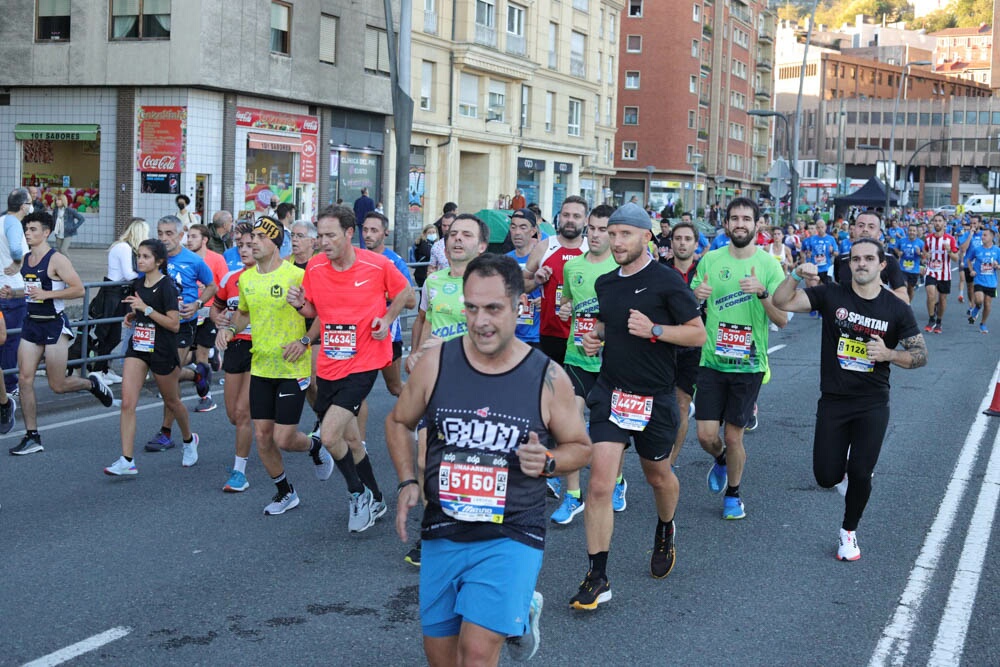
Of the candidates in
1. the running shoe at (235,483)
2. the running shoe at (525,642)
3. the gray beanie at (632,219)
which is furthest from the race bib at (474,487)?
the running shoe at (235,483)

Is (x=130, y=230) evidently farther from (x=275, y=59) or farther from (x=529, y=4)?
(x=529, y=4)

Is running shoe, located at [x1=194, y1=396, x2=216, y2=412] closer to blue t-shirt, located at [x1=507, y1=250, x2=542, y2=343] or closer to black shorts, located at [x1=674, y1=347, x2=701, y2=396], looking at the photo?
blue t-shirt, located at [x1=507, y1=250, x2=542, y2=343]

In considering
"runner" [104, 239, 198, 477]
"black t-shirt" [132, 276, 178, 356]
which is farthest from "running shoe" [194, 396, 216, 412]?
"black t-shirt" [132, 276, 178, 356]

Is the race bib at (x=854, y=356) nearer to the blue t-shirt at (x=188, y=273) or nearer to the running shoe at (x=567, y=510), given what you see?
the running shoe at (x=567, y=510)

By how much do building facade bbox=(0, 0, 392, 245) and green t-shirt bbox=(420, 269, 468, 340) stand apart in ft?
74.8

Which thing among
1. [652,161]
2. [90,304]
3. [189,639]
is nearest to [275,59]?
[90,304]

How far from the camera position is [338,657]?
500cm

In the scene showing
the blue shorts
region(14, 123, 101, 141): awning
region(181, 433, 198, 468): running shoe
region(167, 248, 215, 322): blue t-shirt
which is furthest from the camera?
region(14, 123, 101, 141): awning

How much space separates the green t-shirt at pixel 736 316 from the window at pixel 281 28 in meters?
25.8

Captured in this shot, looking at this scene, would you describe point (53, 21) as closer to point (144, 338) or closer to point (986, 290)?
point (986, 290)

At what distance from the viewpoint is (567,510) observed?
294 inches

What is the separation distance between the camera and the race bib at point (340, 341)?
7152mm

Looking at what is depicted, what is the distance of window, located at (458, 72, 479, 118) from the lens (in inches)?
1689

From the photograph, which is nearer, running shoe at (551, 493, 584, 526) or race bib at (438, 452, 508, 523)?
race bib at (438, 452, 508, 523)
